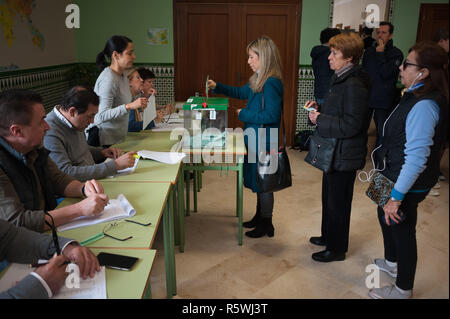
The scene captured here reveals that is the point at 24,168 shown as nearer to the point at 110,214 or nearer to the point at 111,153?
the point at 110,214

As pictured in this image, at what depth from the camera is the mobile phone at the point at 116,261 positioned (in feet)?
3.96

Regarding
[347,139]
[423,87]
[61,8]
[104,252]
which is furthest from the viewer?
[61,8]

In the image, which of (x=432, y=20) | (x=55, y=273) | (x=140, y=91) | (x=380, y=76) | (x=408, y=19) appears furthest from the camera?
(x=140, y=91)

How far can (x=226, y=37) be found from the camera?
5.20m

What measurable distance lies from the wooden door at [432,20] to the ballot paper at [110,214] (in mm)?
1321

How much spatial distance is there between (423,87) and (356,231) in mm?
2464

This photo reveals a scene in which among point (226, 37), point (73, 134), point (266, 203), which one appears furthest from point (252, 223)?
point (226, 37)

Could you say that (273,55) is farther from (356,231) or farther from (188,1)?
(188,1)

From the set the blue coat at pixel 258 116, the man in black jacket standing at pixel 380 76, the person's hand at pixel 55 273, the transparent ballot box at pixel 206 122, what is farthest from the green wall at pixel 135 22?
the person's hand at pixel 55 273

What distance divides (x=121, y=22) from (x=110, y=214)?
4.22m

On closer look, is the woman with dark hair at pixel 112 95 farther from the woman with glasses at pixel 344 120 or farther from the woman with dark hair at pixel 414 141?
the woman with dark hair at pixel 414 141
